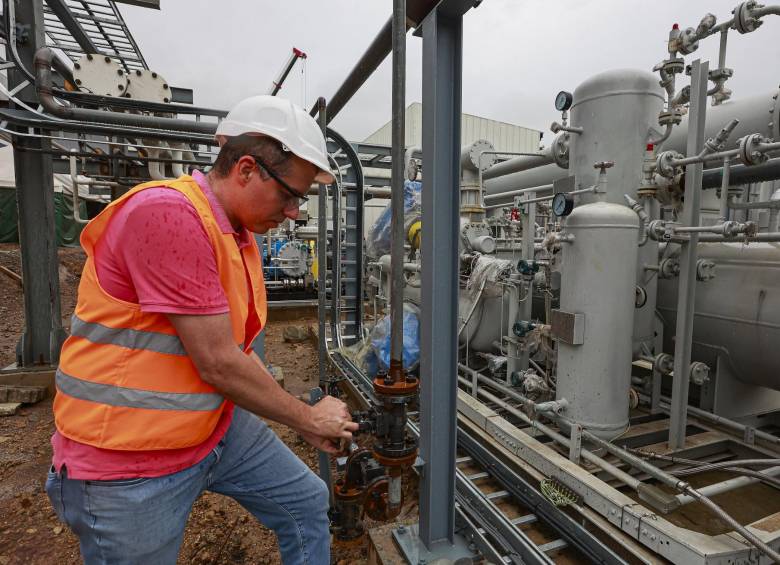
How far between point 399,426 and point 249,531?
1.68m

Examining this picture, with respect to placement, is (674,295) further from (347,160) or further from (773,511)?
(347,160)

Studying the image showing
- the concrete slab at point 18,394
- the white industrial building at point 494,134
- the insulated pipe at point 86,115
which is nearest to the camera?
the insulated pipe at point 86,115

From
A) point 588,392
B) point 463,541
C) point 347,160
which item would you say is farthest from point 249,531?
point 347,160

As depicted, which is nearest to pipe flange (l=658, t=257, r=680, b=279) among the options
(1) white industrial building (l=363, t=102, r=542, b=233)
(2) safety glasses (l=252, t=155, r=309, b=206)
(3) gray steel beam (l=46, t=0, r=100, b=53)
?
(2) safety glasses (l=252, t=155, r=309, b=206)

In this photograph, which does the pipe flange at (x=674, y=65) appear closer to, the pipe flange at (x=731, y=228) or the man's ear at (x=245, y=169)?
the pipe flange at (x=731, y=228)

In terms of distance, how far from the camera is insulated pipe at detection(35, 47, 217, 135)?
11.6 feet

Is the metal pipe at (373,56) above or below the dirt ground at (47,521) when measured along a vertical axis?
above

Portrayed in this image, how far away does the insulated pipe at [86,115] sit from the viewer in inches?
140

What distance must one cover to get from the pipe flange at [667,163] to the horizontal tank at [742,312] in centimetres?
64

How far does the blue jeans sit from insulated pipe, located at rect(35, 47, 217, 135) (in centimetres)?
315

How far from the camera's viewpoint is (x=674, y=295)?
3.20 metres

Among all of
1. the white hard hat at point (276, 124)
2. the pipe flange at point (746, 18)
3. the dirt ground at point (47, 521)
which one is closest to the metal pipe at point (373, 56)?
the white hard hat at point (276, 124)

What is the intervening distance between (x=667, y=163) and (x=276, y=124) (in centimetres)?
236

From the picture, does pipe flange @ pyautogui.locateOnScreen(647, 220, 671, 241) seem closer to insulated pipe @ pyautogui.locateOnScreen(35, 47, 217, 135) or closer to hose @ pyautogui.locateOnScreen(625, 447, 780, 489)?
hose @ pyautogui.locateOnScreen(625, 447, 780, 489)
